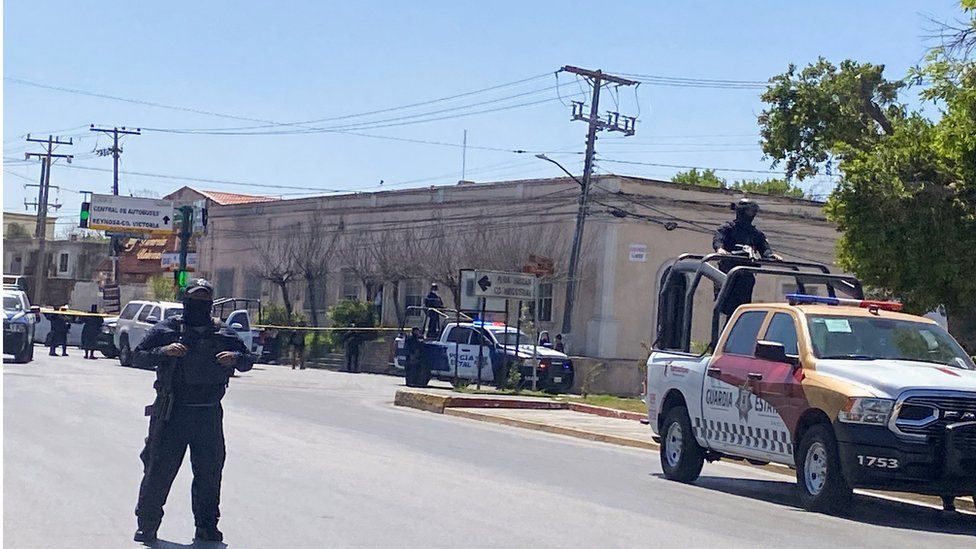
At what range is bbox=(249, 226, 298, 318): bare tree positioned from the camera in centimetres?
5778

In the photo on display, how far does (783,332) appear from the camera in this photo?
13125mm

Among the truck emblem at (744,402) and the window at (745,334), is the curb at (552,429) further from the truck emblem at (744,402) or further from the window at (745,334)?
the truck emblem at (744,402)

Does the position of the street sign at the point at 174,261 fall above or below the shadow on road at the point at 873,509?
above

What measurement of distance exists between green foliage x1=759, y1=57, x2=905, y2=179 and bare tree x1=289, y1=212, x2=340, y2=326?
33.7 metres

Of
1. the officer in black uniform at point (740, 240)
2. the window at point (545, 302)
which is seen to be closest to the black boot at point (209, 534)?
the officer in black uniform at point (740, 240)

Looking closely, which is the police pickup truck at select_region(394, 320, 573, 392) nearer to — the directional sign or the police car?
the directional sign

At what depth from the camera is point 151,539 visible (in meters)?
9.03

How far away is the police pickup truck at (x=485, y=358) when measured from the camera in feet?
106

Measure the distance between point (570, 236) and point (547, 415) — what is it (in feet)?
73.7

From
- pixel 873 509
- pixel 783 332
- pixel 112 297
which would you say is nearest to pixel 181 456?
pixel 783 332

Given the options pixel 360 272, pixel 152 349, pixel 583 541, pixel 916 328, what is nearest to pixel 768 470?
pixel 916 328

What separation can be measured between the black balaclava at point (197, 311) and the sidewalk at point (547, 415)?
9.21m

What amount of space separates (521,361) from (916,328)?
63.1 feet

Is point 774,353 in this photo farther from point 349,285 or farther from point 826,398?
point 349,285
